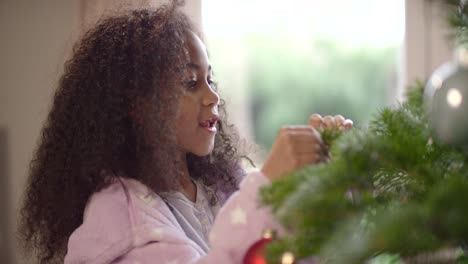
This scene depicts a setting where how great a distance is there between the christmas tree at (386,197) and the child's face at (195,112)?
0.51 metres

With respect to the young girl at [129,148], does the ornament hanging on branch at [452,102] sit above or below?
above

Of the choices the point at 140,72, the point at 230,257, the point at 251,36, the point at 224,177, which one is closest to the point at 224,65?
the point at 251,36

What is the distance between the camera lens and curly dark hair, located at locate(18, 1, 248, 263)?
1.00m

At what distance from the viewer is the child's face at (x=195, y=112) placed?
1.04 meters

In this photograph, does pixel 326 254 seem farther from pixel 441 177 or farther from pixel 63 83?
pixel 63 83

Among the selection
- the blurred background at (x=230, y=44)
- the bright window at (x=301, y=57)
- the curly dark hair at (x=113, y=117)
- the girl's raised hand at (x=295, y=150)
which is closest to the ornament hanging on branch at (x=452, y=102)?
the girl's raised hand at (x=295, y=150)

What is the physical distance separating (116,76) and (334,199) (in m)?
0.66

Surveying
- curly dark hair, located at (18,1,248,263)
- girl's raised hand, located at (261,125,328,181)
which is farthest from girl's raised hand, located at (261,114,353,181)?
curly dark hair, located at (18,1,248,263)

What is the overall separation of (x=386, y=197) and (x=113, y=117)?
556mm

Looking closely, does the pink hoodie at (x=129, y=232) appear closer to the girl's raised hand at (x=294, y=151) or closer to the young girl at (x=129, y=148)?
the young girl at (x=129, y=148)

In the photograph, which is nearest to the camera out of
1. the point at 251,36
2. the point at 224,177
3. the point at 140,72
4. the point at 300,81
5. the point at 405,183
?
the point at 405,183

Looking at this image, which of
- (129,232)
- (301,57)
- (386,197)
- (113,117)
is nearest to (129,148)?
(113,117)

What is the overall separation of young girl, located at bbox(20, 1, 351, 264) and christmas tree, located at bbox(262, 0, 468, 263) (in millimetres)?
340

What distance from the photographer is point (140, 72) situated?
3.33 ft
